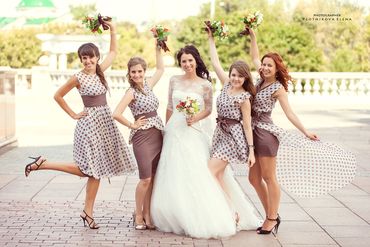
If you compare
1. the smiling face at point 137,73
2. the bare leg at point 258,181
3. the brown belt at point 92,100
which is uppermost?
the smiling face at point 137,73

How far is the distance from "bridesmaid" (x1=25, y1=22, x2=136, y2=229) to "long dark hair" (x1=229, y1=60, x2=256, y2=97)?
1.42 metres

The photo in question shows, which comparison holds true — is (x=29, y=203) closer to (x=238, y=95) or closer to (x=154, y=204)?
(x=154, y=204)

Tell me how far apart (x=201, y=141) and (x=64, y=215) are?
1932 mm

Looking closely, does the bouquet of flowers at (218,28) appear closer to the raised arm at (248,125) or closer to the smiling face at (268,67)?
the smiling face at (268,67)

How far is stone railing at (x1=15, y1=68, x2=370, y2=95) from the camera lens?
31.7 metres

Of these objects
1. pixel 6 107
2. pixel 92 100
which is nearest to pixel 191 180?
pixel 92 100

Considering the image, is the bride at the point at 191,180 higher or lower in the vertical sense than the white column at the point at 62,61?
higher

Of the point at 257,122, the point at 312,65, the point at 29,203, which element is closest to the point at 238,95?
the point at 257,122

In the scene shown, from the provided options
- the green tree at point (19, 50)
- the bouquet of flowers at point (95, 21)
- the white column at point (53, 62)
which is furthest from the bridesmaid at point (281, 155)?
the green tree at point (19, 50)

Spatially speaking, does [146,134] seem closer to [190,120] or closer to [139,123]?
[139,123]

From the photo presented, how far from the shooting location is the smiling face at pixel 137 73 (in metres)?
7.86

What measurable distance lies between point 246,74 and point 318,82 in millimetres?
24897

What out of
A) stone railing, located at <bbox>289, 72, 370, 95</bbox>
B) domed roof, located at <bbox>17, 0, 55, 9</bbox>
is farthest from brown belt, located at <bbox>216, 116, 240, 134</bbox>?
domed roof, located at <bbox>17, 0, 55, 9</bbox>

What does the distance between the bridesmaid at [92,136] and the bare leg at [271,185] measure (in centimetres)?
143
